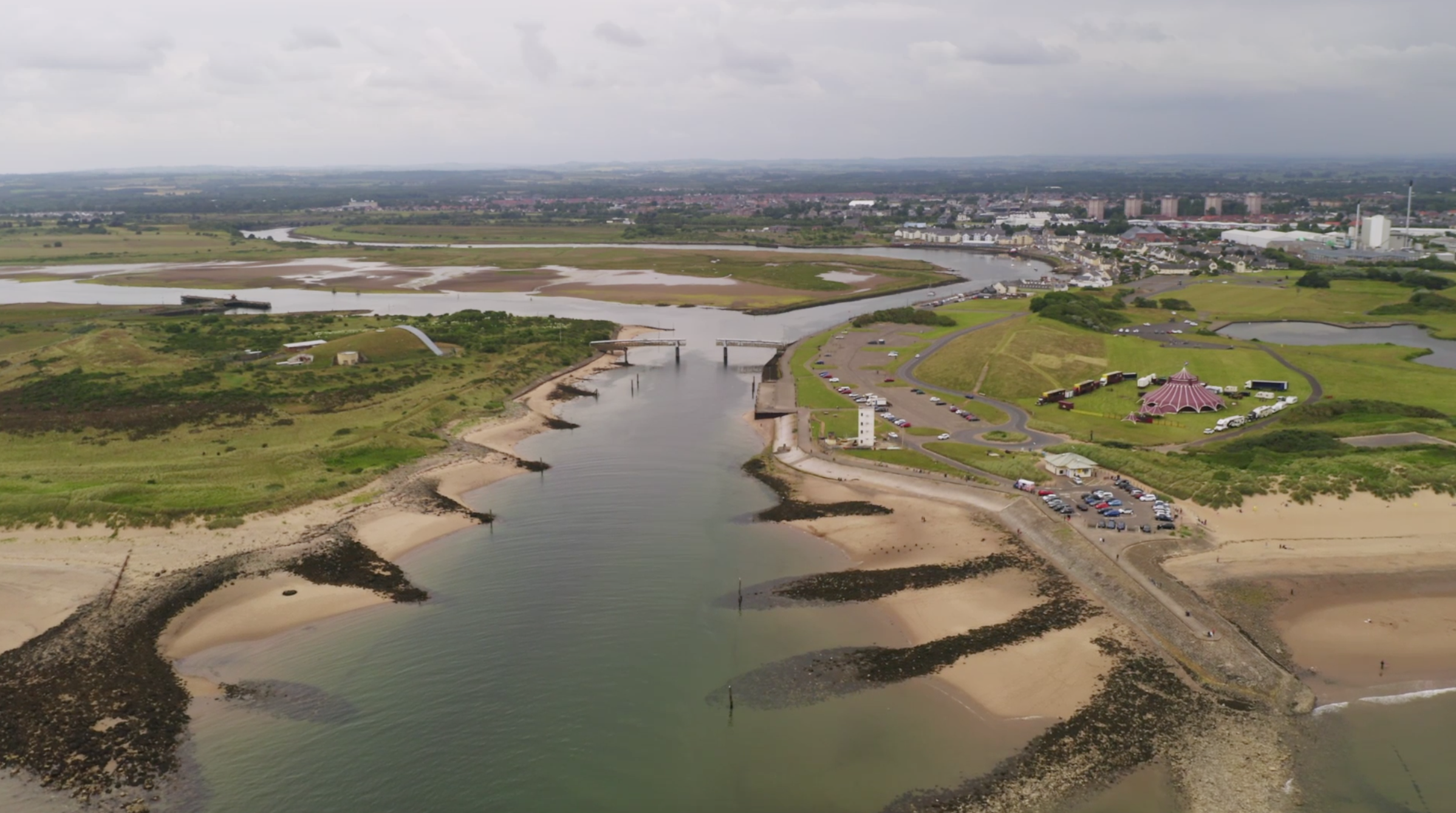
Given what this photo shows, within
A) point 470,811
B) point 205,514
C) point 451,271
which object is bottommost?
point 470,811

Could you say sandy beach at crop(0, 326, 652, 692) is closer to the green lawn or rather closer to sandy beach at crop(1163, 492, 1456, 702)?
the green lawn

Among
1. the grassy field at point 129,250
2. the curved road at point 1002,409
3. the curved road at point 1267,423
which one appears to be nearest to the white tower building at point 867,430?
the curved road at point 1002,409

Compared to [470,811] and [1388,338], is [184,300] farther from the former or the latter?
[1388,338]

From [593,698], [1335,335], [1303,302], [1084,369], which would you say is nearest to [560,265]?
[1084,369]

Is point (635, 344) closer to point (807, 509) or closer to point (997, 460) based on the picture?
Result: point (807, 509)

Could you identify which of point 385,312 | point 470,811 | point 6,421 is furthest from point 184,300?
point 470,811

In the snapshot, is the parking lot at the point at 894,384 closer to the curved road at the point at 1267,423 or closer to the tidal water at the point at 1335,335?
the curved road at the point at 1267,423
